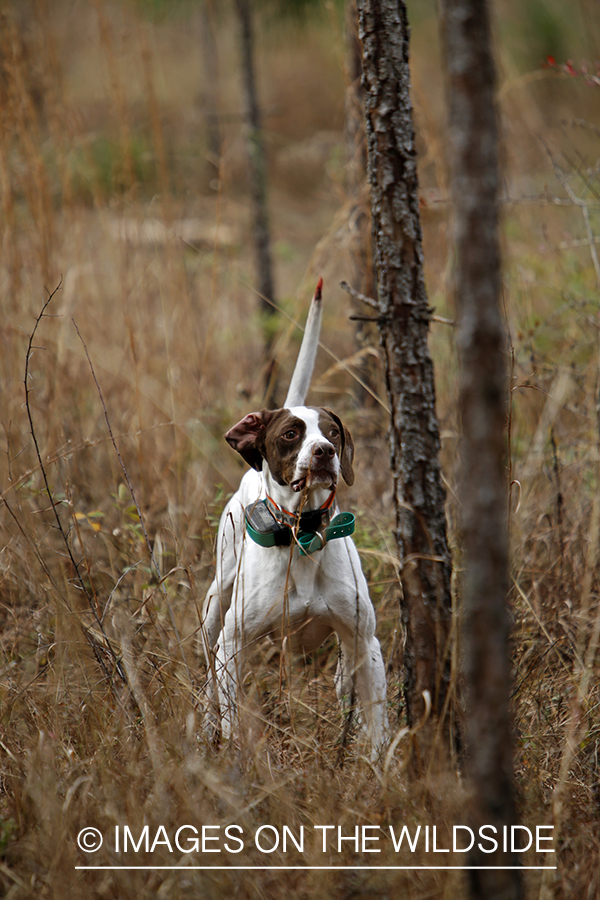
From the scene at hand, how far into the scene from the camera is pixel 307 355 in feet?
7.55

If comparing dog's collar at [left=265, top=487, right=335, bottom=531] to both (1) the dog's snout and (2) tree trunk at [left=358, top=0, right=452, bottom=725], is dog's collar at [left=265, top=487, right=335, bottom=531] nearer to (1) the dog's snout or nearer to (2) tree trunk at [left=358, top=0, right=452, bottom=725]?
(1) the dog's snout

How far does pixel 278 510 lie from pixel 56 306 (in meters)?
2.37

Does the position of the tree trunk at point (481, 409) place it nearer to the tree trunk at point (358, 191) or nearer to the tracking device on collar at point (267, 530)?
the tracking device on collar at point (267, 530)

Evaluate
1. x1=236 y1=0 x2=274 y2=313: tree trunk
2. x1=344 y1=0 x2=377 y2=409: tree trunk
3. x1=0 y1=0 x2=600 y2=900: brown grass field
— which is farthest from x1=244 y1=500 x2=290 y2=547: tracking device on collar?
x1=236 y1=0 x2=274 y2=313: tree trunk

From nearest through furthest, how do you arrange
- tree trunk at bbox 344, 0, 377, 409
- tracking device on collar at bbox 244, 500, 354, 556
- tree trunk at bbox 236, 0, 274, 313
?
tracking device on collar at bbox 244, 500, 354, 556
tree trunk at bbox 344, 0, 377, 409
tree trunk at bbox 236, 0, 274, 313

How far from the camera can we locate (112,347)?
4.25 metres

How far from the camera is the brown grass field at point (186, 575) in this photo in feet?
4.91

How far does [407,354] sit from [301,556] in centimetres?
80

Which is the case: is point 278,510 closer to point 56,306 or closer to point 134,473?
point 134,473

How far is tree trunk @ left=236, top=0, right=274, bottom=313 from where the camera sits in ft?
16.8

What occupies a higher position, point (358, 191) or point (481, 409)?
point (358, 191)

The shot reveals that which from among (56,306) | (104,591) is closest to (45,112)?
(56,306)

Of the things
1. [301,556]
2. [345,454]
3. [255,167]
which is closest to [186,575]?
[301,556]

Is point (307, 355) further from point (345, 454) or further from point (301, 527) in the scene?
point (301, 527)
